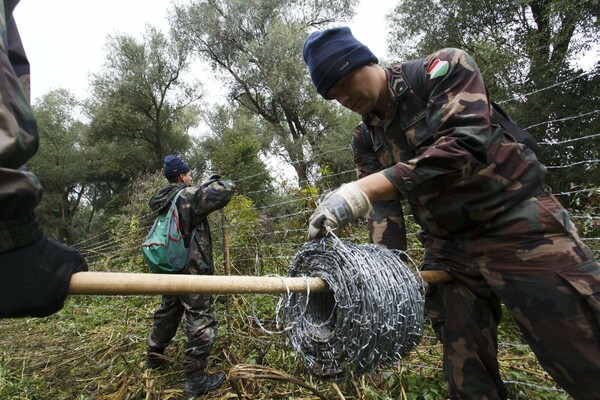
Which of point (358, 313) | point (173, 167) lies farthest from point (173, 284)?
point (173, 167)

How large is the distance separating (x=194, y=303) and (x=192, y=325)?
19 centimetres

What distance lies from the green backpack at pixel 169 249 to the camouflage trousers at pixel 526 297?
7.57 ft

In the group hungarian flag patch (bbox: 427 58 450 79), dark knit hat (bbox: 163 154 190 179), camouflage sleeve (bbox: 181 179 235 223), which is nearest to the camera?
hungarian flag patch (bbox: 427 58 450 79)

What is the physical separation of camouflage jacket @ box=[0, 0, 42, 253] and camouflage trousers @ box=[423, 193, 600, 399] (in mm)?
1509

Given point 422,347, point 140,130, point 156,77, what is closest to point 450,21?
point 422,347

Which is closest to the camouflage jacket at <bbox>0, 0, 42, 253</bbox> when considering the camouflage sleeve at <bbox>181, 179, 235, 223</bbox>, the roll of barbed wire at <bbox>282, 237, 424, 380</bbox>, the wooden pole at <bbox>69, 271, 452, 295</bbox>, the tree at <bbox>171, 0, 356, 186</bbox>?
the wooden pole at <bbox>69, 271, 452, 295</bbox>

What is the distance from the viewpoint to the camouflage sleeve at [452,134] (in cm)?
127

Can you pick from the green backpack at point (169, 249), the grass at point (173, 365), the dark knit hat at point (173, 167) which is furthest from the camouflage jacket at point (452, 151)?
the dark knit hat at point (173, 167)

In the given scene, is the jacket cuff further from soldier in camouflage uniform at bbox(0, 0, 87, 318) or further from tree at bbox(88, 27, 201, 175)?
tree at bbox(88, 27, 201, 175)

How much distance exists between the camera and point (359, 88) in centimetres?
163

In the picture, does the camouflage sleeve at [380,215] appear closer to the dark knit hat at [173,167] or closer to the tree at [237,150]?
the dark knit hat at [173,167]

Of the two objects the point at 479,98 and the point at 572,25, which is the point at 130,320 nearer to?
Answer: the point at 479,98

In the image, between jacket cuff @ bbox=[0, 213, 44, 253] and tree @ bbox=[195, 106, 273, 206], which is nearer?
jacket cuff @ bbox=[0, 213, 44, 253]

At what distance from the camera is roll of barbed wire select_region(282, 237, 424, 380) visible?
4.16 feet
